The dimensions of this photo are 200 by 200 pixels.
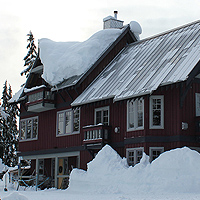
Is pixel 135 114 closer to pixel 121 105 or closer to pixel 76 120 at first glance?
pixel 121 105

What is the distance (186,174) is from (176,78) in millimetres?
4797

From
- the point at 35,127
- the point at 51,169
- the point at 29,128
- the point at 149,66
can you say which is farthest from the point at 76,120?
the point at 149,66

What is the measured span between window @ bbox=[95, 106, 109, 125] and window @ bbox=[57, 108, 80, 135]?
2038mm

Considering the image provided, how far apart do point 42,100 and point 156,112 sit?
10249 mm

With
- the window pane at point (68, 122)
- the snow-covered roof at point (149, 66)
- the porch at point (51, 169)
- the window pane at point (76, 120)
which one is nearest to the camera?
the snow-covered roof at point (149, 66)

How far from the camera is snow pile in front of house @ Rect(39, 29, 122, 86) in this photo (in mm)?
28328

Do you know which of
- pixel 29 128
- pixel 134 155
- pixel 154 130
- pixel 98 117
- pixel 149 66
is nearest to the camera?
pixel 154 130

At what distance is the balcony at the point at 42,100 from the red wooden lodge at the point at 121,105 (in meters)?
0.07

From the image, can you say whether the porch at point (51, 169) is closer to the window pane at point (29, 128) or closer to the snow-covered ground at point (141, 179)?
the window pane at point (29, 128)

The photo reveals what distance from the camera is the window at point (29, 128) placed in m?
32.7

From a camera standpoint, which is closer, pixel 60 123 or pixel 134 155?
pixel 134 155

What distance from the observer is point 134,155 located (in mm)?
22844

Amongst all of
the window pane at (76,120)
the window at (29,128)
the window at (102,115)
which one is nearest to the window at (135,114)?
the window at (102,115)

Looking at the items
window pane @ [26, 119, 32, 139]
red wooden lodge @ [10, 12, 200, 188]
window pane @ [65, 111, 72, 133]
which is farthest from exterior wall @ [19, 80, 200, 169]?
window pane @ [26, 119, 32, 139]
